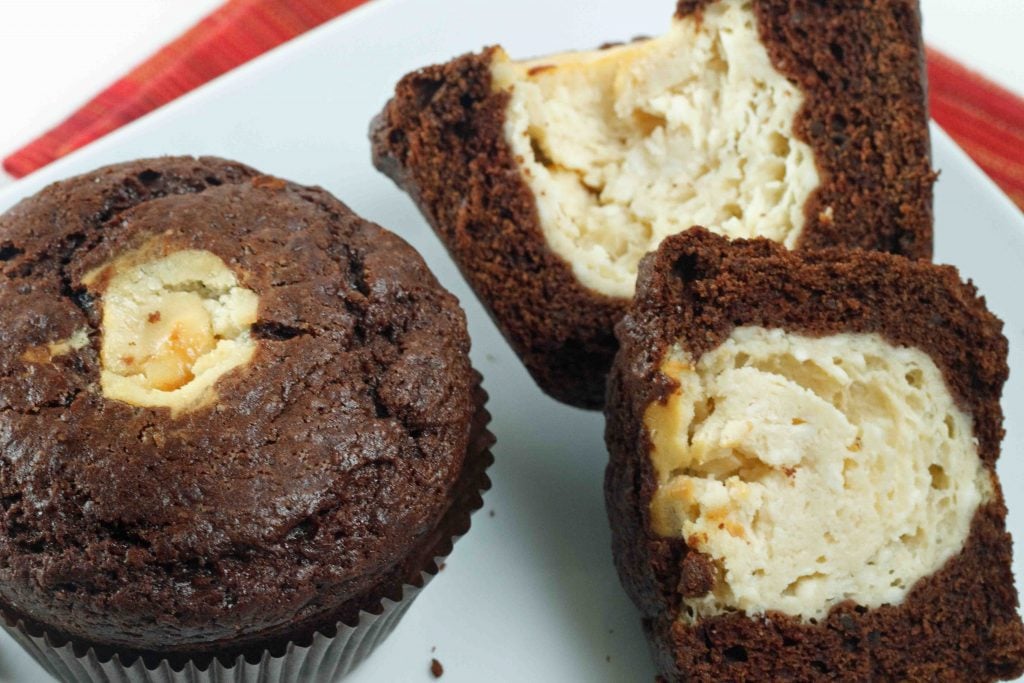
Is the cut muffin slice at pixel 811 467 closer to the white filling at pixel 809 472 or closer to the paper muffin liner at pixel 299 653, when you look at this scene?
the white filling at pixel 809 472

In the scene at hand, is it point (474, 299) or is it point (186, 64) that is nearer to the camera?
point (474, 299)

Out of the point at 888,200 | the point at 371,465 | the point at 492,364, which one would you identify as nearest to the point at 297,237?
→ the point at 371,465

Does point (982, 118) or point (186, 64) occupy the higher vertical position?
point (186, 64)

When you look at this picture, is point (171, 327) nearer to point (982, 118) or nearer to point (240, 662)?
point (240, 662)

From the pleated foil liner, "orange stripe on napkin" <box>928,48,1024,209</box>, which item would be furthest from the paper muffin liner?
"orange stripe on napkin" <box>928,48,1024,209</box>

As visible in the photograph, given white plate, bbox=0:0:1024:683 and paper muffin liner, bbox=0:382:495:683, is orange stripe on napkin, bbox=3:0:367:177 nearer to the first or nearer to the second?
white plate, bbox=0:0:1024:683

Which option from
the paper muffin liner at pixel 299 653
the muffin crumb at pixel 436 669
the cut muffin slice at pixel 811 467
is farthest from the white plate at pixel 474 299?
the cut muffin slice at pixel 811 467

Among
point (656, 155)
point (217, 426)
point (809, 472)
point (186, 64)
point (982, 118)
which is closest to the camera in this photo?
point (217, 426)

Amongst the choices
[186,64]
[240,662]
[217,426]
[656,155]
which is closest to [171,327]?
[217,426]
